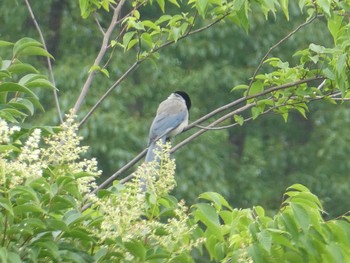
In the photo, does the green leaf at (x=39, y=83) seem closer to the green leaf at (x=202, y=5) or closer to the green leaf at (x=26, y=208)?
the green leaf at (x=26, y=208)

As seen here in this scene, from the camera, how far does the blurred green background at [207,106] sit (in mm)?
13680

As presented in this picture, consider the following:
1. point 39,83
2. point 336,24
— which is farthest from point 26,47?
point 336,24

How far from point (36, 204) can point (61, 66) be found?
1089 centimetres

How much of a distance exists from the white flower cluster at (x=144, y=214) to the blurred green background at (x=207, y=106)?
9.25 m

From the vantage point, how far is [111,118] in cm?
1346

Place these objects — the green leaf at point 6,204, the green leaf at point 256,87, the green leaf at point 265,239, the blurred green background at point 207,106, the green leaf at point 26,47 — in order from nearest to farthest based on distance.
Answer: the green leaf at point 6,204 < the green leaf at point 265,239 < the green leaf at point 26,47 < the green leaf at point 256,87 < the blurred green background at point 207,106

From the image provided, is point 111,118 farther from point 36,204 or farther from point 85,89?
point 36,204

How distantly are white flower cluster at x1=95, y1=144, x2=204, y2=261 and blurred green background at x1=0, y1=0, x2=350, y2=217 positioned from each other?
30.3ft

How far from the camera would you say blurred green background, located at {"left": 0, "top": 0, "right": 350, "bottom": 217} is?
539 inches

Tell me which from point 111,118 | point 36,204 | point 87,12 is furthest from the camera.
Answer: point 111,118

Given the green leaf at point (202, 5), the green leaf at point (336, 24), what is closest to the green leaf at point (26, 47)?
the green leaf at point (202, 5)

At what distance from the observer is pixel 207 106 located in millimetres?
16062

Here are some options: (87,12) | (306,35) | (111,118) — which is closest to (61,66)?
(111,118)

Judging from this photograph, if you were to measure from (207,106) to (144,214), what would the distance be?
1266 centimetres
